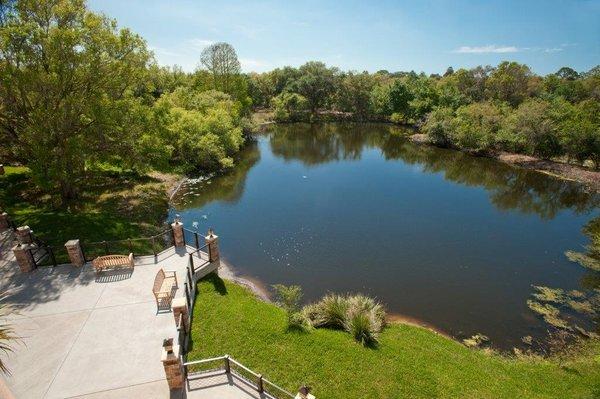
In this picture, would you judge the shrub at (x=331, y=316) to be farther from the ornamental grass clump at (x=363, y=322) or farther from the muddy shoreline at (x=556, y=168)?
the muddy shoreline at (x=556, y=168)

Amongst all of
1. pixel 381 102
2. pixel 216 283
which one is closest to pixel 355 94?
Answer: pixel 381 102

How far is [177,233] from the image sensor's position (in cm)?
1644

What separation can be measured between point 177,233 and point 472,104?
59.4 m

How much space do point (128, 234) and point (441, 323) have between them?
17913 mm

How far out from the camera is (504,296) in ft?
60.8

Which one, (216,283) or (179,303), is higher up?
(179,303)

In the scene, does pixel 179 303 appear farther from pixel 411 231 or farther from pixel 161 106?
pixel 411 231

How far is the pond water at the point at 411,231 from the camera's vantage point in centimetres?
1839

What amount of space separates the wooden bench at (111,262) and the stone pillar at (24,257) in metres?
2.80

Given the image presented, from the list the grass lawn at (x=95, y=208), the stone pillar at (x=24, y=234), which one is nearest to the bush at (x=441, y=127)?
the grass lawn at (x=95, y=208)

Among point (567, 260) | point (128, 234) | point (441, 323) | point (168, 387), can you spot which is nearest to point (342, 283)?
point (441, 323)

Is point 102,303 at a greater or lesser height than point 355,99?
lesser

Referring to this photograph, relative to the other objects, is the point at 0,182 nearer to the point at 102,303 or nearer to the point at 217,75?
the point at 102,303

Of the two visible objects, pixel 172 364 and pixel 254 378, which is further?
pixel 254 378
